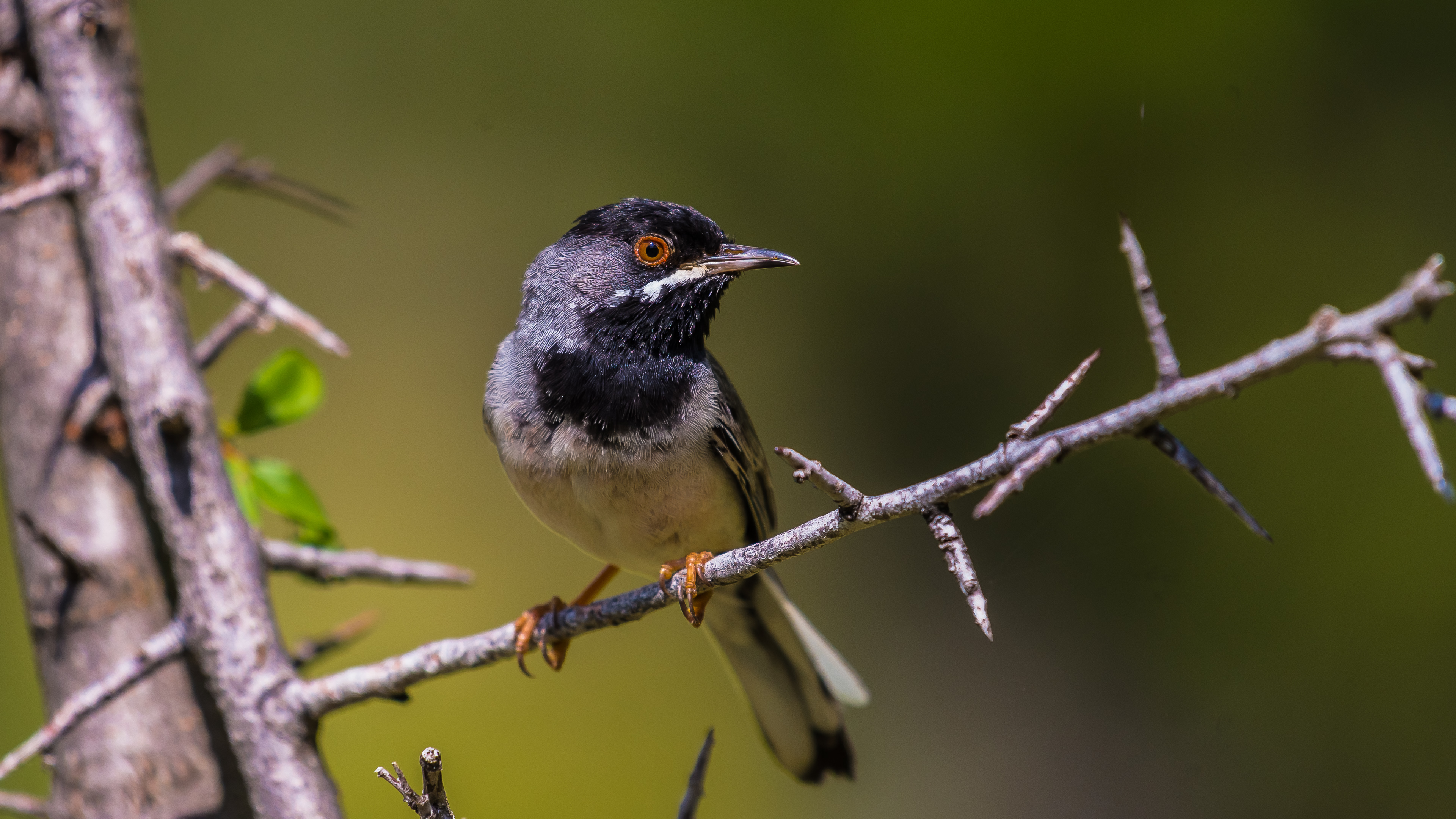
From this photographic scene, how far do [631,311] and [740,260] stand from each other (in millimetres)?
416

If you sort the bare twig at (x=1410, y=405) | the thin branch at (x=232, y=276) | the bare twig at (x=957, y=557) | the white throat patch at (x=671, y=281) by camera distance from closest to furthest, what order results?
the bare twig at (x=1410, y=405) → the bare twig at (x=957, y=557) → the thin branch at (x=232, y=276) → the white throat patch at (x=671, y=281)

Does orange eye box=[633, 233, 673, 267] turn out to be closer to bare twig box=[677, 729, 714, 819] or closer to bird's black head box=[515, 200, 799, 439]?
bird's black head box=[515, 200, 799, 439]

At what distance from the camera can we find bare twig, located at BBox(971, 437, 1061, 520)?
137 centimetres

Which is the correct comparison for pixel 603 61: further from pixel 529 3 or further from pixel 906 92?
pixel 906 92

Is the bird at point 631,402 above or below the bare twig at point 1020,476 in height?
above

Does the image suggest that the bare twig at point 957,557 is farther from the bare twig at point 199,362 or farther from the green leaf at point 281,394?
the green leaf at point 281,394

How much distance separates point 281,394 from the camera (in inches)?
136

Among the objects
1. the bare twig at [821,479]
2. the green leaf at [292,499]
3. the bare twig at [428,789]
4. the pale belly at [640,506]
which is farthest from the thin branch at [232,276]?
the bare twig at [821,479]

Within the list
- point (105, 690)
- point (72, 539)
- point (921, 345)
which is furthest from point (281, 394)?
point (921, 345)

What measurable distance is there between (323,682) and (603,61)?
18.8 feet

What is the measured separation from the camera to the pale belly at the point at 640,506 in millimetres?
3197

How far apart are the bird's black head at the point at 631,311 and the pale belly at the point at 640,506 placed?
17cm

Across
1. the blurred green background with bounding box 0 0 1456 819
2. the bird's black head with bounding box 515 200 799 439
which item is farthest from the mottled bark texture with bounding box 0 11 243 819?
the blurred green background with bounding box 0 0 1456 819

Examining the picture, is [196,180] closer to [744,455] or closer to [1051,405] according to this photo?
[744,455]
